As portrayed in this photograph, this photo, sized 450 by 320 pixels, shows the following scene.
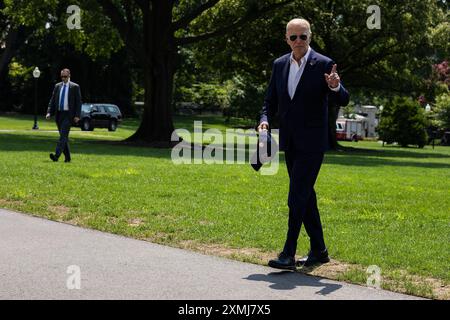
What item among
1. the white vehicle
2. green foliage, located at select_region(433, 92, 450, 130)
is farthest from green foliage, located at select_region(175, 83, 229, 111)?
green foliage, located at select_region(433, 92, 450, 130)

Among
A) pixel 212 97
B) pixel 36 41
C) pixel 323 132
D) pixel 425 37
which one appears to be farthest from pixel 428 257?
pixel 212 97

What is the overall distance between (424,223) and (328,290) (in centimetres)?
409

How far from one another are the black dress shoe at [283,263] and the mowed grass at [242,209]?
17.9 inches

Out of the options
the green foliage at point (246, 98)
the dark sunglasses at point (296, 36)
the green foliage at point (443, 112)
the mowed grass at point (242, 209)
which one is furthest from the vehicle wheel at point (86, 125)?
the dark sunglasses at point (296, 36)

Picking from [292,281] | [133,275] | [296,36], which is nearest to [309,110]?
[296,36]

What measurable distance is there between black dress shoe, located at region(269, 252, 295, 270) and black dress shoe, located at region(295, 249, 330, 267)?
0.26 m

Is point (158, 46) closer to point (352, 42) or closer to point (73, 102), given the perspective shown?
point (352, 42)

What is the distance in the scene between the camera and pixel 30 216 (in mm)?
9203

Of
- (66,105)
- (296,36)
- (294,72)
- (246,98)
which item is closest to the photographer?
(296,36)

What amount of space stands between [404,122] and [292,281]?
151ft

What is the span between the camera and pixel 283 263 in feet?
20.7

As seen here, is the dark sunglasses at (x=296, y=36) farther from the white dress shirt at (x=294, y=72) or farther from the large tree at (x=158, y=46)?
the large tree at (x=158, y=46)

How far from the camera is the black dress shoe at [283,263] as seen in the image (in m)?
6.29
